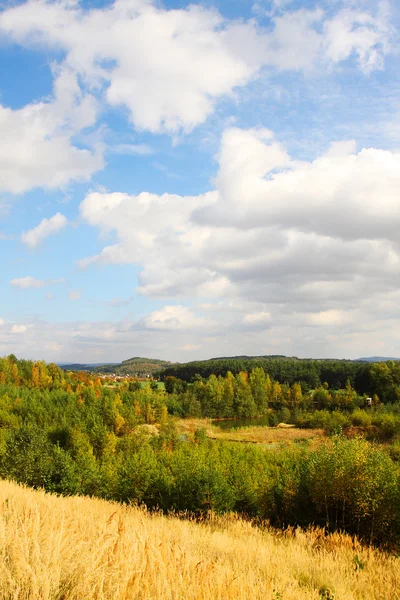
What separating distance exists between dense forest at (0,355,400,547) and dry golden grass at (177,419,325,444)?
213 inches

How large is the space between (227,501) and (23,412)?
52.4m

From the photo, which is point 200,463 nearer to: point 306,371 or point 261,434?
point 261,434

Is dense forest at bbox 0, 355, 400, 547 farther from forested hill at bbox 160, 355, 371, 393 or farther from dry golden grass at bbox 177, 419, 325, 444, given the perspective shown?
forested hill at bbox 160, 355, 371, 393

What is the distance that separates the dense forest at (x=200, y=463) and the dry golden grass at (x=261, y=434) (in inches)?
213

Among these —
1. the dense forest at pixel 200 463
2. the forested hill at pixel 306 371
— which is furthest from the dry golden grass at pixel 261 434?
the forested hill at pixel 306 371

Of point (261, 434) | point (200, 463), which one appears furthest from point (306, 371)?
point (200, 463)

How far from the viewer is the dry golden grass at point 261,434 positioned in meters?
72.8

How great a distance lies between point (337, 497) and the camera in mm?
20641

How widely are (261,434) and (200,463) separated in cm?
5293

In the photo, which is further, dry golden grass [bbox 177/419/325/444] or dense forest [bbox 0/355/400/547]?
dry golden grass [bbox 177/419/325/444]

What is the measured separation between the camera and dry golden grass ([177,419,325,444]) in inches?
2867

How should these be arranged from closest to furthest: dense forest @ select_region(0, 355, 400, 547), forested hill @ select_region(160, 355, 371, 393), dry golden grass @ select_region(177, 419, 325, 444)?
dense forest @ select_region(0, 355, 400, 547), dry golden grass @ select_region(177, 419, 325, 444), forested hill @ select_region(160, 355, 371, 393)

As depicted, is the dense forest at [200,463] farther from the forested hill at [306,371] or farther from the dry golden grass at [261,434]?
the forested hill at [306,371]

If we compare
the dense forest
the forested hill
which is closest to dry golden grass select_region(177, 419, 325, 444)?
the dense forest
